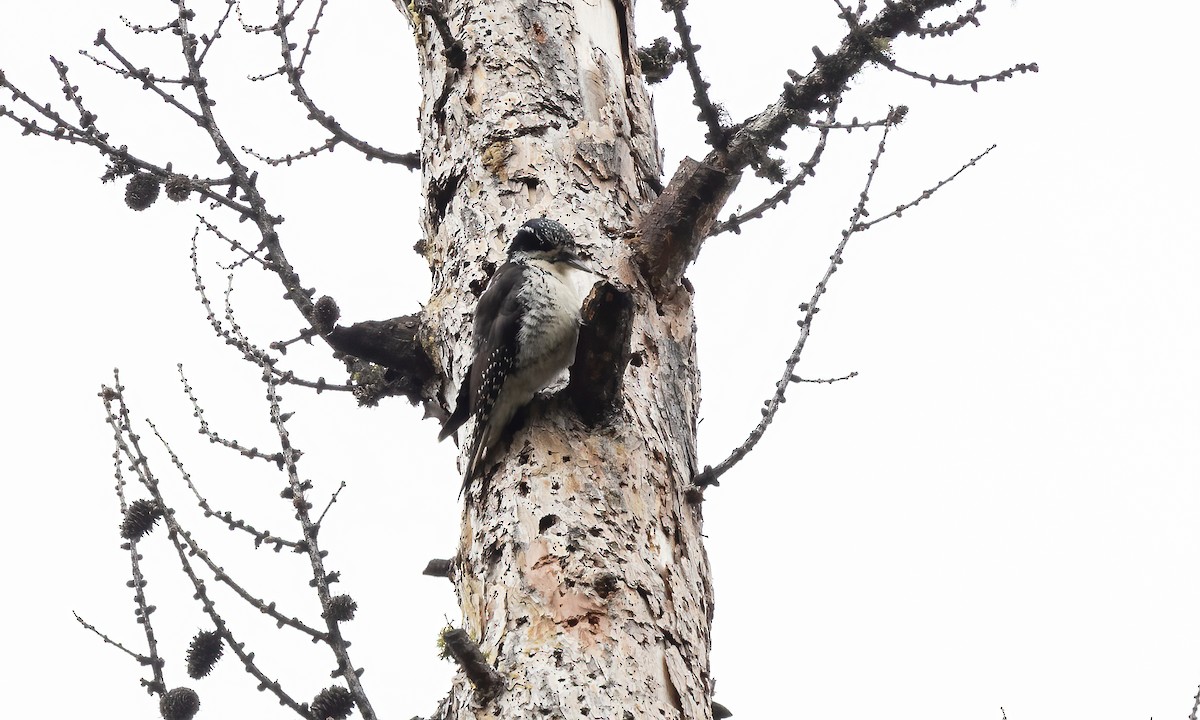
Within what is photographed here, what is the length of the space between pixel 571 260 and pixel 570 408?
545 millimetres

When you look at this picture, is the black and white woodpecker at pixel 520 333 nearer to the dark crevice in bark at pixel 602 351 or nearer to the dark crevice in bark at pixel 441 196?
the dark crevice in bark at pixel 602 351

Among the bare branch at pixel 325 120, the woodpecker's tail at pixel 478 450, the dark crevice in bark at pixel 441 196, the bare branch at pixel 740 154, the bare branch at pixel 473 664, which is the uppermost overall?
the bare branch at pixel 325 120

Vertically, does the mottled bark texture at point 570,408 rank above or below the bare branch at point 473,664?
above

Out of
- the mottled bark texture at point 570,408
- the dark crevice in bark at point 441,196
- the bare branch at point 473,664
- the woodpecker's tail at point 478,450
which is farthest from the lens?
the dark crevice in bark at point 441,196

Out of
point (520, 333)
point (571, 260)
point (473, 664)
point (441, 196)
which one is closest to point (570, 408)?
point (520, 333)

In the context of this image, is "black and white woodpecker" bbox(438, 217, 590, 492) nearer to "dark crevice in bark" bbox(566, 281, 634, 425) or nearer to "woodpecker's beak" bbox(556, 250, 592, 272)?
"woodpecker's beak" bbox(556, 250, 592, 272)

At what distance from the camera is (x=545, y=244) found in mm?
3221

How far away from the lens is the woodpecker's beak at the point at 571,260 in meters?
3.25

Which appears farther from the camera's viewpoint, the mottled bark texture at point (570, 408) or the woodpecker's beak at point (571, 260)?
the woodpecker's beak at point (571, 260)

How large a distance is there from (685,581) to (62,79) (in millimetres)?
2782

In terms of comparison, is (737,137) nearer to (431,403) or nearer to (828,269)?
(828,269)

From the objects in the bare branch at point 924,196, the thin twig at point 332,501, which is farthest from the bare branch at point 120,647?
the bare branch at point 924,196

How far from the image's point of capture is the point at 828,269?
362 centimetres

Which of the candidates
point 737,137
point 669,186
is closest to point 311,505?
point 669,186
